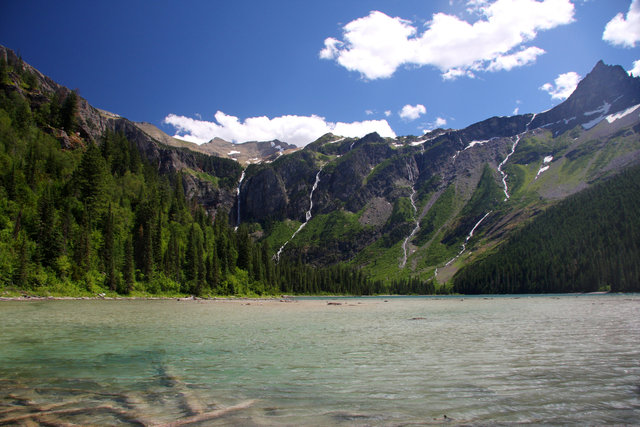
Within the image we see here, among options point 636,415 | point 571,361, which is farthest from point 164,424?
point 571,361

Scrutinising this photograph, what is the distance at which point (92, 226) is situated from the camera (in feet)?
286

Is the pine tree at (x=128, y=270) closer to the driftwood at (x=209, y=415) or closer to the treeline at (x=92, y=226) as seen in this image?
the treeline at (x=92, y=226)

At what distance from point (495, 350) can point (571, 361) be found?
13.6ft

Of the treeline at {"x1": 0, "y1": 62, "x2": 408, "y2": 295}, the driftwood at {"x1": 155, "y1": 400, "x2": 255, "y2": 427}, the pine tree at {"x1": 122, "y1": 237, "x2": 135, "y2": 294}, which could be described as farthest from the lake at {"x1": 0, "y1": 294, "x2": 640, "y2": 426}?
the pine tree at {"x1": 122, "y1": 237, "x2": 135, "y2": 294}

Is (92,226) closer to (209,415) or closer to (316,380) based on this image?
(316,380)

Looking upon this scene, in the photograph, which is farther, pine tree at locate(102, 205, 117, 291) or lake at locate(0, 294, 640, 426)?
pine tree at locate(102, 205, 117, 291)

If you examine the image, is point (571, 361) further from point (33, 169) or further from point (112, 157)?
point (112, 157)

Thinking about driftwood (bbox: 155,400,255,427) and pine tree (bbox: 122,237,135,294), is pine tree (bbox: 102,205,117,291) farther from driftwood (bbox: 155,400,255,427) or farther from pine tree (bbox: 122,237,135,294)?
driftwood (bbox: 155,400,255,427)

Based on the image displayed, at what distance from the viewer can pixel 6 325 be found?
29.4 metres

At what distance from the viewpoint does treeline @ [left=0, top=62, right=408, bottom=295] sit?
72000 mm

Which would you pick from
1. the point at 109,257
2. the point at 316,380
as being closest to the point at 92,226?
the point at 109,257

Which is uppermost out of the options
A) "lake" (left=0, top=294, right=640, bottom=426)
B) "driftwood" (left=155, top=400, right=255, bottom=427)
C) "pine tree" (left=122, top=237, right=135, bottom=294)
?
"pine tree" (left=122, top=237, right=135, bottom=294)

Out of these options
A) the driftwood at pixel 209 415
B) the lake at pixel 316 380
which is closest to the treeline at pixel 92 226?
the lake at pixel 316 380

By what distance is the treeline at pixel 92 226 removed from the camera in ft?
236
